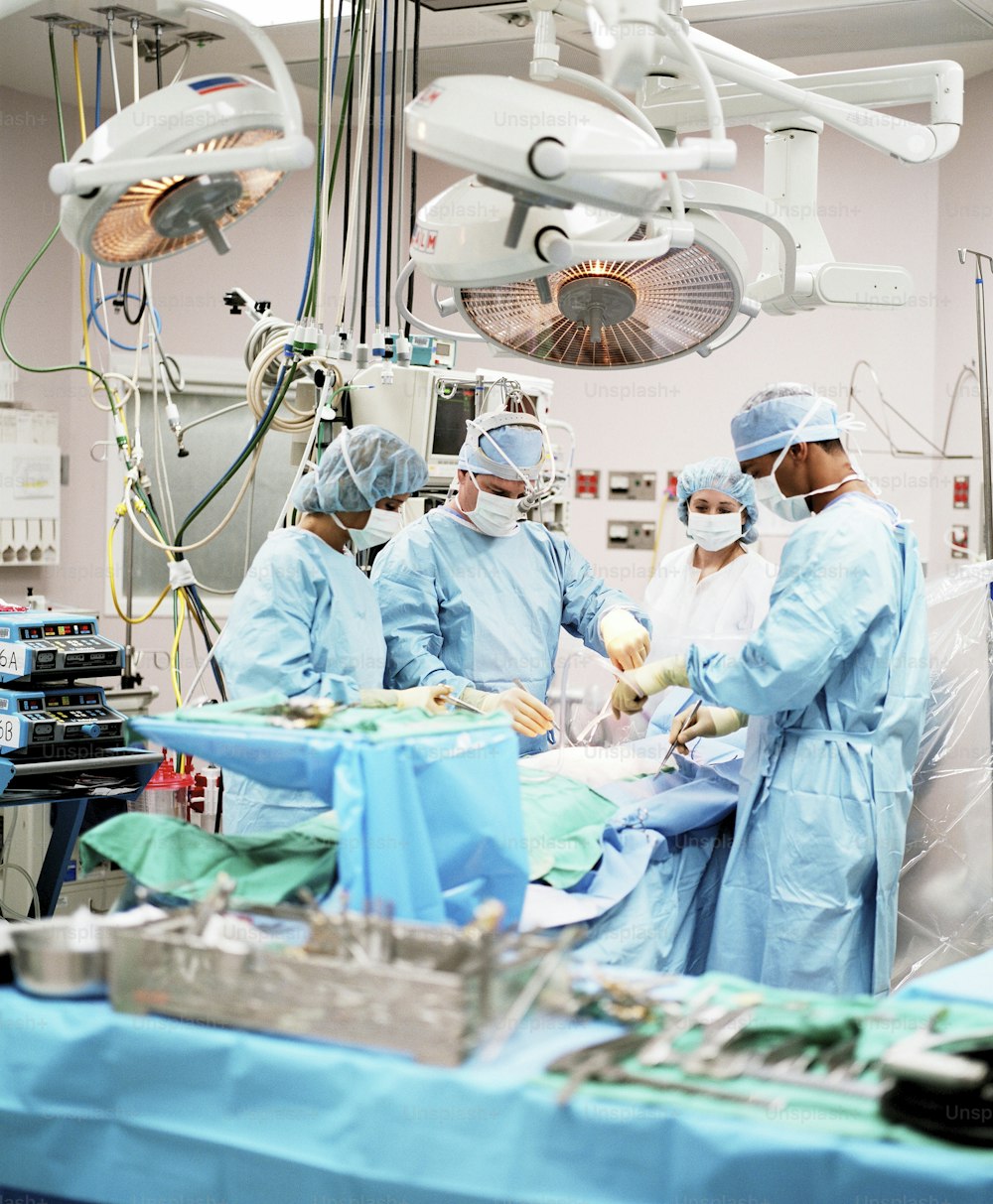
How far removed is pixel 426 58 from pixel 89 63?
124cm

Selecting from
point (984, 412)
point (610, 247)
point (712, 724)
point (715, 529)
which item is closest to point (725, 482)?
point (715, 529)

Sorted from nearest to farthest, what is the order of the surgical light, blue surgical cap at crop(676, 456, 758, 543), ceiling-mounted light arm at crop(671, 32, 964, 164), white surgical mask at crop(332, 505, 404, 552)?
the surgical light
ceiling-mounted light arm at crop(671, 32, 964, 164)
white surgical mask at crop(332, 505, 404, 552)
blue surgical cap at crop(676, 456, 758, 543)

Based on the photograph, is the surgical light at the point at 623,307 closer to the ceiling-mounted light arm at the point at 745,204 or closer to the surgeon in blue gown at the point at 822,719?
the ceiling-mounted light arm at the point at 745,204

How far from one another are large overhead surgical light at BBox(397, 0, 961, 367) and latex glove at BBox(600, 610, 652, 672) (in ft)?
2.35

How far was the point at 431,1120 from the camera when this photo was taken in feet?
4.19

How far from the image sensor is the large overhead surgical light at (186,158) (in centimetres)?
155

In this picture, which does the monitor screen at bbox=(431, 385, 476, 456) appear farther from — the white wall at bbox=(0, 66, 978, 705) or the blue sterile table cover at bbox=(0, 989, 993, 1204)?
the blue sterile table cover at bbox=(0, 989, 993, 1204)

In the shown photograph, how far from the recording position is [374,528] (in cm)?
259

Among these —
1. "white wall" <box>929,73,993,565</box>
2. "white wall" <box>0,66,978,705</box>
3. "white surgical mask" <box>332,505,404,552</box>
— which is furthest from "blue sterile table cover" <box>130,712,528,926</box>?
"white wall" <box>0,66,978,705</box>

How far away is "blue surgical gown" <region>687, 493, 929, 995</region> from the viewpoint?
224 centimetres

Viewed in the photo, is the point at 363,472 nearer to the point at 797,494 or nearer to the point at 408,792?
the point at 797,494

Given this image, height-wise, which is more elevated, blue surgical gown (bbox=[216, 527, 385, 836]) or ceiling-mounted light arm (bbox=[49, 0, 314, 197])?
ceiling-mounted light arm (bbox=[49, 0, 314, 197])

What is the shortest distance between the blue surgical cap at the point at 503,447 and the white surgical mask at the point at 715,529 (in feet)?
3.16

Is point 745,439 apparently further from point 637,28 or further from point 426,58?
point 426,58
